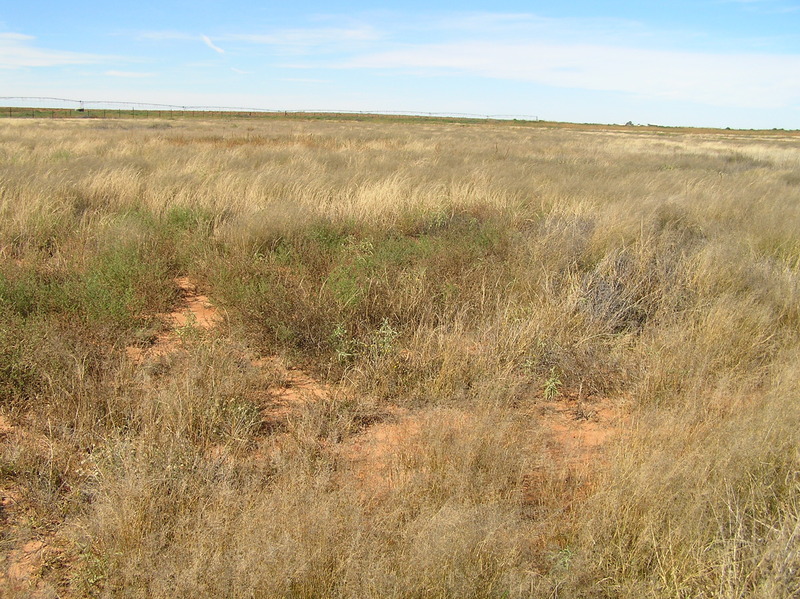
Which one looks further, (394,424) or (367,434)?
(394,424)

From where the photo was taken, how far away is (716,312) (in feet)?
14.1

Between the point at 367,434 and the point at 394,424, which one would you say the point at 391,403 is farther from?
the point at 367,434

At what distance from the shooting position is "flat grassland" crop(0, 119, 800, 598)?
2.00 m

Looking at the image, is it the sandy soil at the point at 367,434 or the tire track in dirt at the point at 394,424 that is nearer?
the sandy soil at the point at 367,434

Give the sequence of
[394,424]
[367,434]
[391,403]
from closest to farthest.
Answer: [367,434] < [394,424] < [391,403]

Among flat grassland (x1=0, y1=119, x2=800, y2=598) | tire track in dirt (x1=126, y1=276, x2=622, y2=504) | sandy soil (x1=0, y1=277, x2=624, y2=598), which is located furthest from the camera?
tire track in dirt (x1=126, y1=276, x2=622, y2=504)

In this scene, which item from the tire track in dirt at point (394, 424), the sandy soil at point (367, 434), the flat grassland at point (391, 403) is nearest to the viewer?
the flat grassland at point (391, 403)

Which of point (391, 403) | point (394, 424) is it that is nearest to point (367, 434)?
point (394, 424)

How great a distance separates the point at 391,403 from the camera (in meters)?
3.48

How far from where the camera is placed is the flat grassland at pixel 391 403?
6.55 ft

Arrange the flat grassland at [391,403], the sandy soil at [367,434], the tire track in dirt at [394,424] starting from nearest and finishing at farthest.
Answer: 1. the flat grassland at [391,403]
2. the sandy soil at [367,434]
3. the tire track in dirt at [394,424]

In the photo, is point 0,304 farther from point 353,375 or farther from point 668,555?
point 668,555

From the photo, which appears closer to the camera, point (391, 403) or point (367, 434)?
point (367, 434)

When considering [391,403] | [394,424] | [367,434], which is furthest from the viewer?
[391,403]
